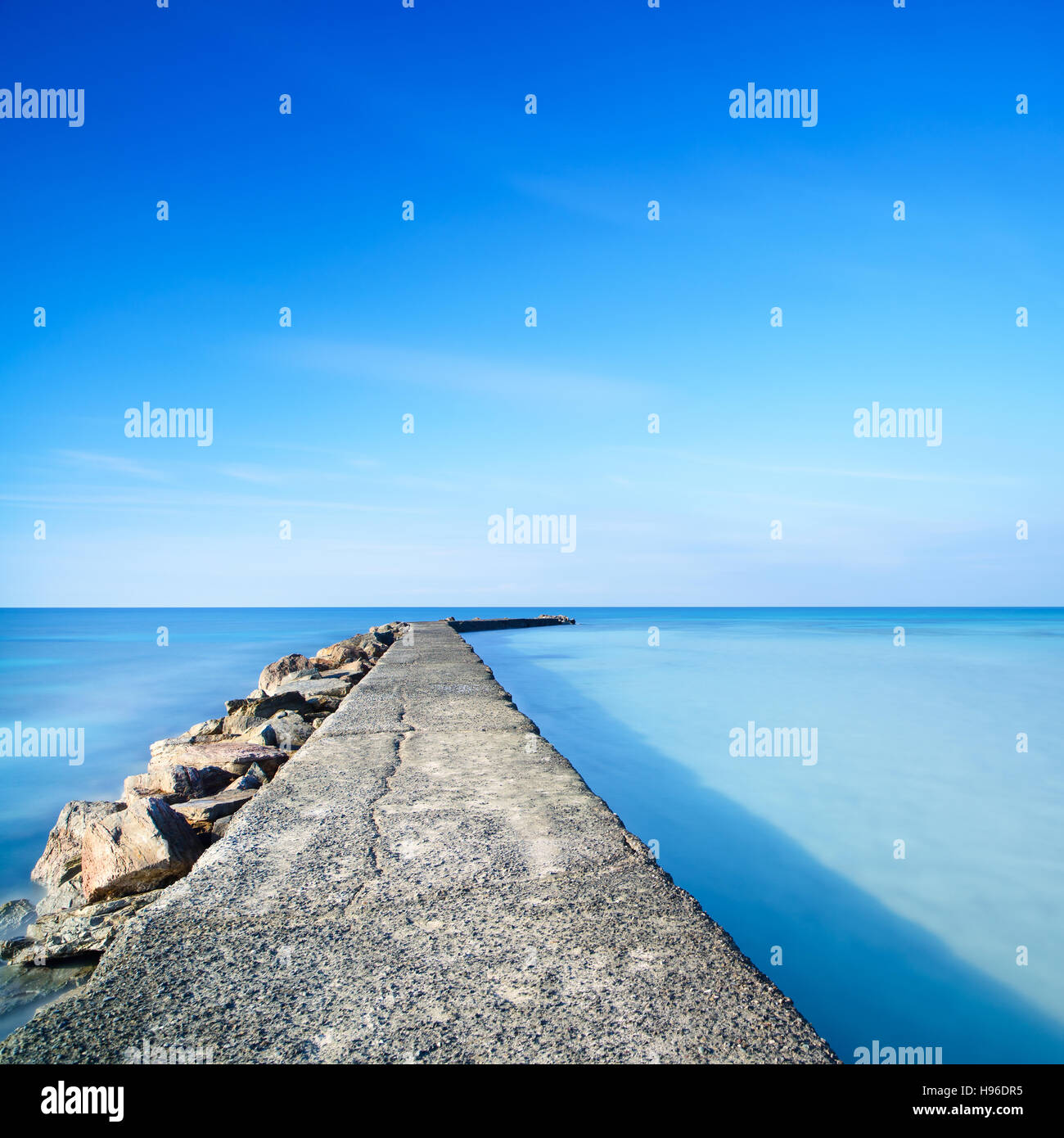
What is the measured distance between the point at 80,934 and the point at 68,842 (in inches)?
56.0

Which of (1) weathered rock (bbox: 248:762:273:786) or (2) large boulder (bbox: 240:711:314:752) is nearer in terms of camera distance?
(1) weathered rock (bbox: 248:762:273:786)

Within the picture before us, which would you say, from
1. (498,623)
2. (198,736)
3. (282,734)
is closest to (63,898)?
(282,734)

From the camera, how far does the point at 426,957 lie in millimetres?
1553

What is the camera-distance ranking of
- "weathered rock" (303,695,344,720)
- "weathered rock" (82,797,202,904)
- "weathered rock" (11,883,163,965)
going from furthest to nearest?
1. "weathered rock" (303,695,344,720)
2. "weathered rock" (82,797,202,904)
3. "weathered rock" (11,883,163,965)

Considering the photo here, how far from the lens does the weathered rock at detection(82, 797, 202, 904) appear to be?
104 inches

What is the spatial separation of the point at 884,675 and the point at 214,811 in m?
12.7

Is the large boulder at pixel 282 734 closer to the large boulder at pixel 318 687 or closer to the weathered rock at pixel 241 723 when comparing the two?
the weathered rock at pixel 241 723

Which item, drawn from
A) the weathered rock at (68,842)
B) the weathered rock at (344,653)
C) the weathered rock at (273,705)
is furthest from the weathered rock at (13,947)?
the weathered rock at (344,653)

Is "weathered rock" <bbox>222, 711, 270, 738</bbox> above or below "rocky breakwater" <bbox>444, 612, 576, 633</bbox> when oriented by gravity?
above

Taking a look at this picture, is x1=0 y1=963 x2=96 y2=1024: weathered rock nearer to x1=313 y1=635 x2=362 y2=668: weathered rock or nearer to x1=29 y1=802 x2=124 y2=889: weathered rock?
x1=29 y1=802 x2=124 y2=889: weathered rock

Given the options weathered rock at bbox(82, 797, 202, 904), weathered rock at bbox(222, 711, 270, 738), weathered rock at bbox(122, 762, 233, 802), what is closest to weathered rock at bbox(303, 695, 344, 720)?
weathered rock at bbox(222, 711, 270, 738)

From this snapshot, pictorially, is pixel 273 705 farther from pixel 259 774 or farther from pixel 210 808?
pixel 210 808

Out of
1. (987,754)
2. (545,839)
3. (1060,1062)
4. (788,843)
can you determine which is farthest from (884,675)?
(545,839)

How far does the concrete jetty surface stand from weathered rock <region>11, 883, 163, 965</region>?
18.4 inches
